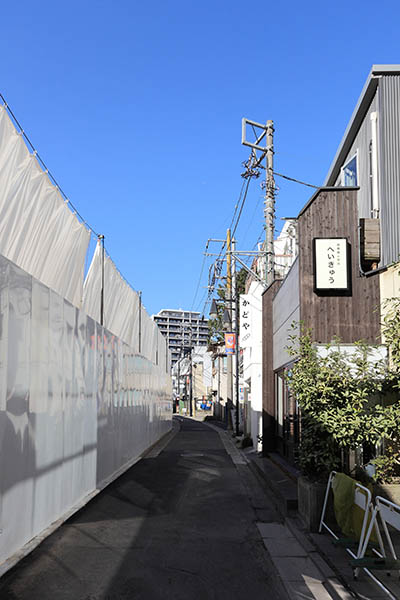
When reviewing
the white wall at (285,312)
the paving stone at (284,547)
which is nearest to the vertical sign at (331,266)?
the white wall at (285,312)

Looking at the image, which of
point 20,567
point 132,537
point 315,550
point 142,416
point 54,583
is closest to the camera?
point 54,583

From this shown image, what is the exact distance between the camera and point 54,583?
6582mm

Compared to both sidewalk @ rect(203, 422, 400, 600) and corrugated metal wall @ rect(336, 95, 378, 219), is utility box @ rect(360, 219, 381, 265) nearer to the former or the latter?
corrugated metal wall @ rect(336, 95, 378, 219)

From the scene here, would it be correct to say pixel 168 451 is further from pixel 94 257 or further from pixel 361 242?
pixel 361 242

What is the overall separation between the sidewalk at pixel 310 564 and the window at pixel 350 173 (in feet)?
24.3

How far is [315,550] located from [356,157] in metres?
9.31

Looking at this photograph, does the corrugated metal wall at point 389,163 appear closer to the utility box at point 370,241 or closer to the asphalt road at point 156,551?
the utility box at point 370,241

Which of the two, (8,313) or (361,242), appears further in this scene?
(361,242)

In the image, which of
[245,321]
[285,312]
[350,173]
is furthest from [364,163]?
[245,321]

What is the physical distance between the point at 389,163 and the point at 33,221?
21.9 ft

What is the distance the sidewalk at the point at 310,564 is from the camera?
636 cm

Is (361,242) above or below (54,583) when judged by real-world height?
above

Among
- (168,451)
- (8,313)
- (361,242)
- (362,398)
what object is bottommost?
(168,451)

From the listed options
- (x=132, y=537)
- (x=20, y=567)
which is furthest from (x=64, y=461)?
(x=20, y=567)
